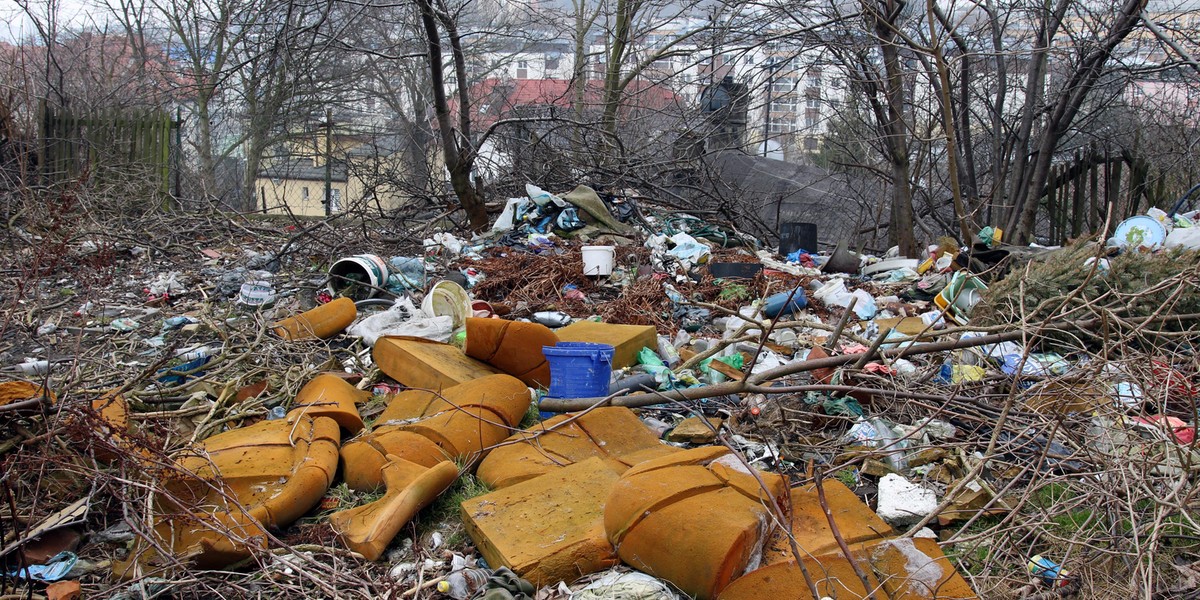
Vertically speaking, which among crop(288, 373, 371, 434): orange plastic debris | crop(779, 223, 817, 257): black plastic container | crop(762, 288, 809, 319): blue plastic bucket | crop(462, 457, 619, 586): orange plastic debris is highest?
crop(779, 223, 817, 257): black plastic container

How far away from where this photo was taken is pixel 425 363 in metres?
4.18

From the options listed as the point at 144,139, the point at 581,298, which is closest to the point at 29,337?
the point at 581,298

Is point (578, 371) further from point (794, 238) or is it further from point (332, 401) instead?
point (794, 238)

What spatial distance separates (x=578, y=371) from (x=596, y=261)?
2.82 m

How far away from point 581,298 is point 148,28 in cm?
1393

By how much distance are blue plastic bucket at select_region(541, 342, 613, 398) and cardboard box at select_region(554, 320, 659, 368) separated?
1.87 feet

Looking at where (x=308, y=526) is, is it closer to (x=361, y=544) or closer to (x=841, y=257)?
(x=361, y=544)

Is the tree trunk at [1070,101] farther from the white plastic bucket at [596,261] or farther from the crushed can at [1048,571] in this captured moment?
the crushed can at [1048,571]

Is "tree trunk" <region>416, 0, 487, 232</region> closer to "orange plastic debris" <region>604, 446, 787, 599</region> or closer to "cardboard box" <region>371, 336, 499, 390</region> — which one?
"cardboard box" <region>371, 336, 499, 390</region>

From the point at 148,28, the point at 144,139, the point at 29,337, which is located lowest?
the point at 29,337

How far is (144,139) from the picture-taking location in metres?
9.91

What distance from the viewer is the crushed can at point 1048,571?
95.3 inches

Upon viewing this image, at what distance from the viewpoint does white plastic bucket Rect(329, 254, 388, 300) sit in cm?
595

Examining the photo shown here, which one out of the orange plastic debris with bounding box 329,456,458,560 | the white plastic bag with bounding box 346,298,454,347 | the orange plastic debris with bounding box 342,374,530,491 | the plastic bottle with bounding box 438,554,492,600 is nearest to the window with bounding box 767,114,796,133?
the white plastic bag with bounding box 346,298,454,347
